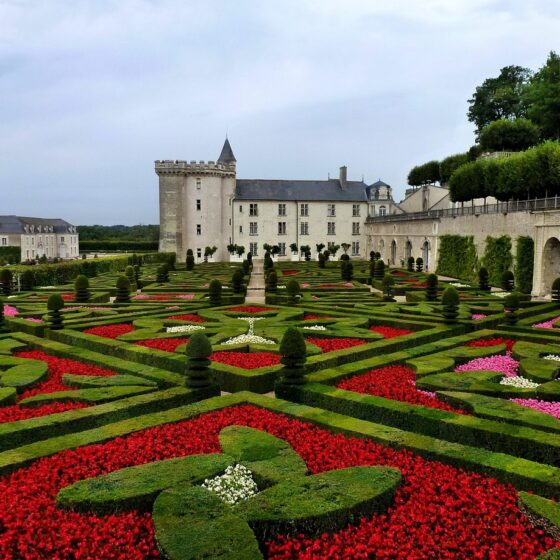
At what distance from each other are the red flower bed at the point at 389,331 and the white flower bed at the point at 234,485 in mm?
9510

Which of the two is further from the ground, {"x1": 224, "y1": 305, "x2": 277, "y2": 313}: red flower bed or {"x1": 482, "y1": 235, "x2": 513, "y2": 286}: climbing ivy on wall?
{"x1": 482, "y1": 235, "x2": 513, "y2": 286}: climbing ivy on wall

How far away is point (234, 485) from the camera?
6.73 meters

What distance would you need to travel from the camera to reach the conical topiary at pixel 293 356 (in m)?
10.6

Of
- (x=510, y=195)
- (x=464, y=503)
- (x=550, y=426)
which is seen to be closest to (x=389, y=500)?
(x=464, y=503)

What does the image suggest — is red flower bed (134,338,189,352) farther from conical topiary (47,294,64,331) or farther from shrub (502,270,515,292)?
shrub (502,270,515,292)

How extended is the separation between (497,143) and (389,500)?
50.0 meters

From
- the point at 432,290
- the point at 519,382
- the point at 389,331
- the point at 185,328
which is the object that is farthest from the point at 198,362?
the point at 432,290

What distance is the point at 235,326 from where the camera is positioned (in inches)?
654

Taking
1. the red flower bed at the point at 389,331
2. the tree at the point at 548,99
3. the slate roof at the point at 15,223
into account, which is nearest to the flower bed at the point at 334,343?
the red flower bed at the point at 389,331

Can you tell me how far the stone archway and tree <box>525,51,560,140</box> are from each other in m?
26.7

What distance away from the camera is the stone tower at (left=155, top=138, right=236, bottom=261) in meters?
62.0

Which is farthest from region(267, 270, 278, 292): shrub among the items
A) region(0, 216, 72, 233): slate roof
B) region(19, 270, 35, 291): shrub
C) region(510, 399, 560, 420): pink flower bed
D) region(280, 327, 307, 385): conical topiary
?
region(0, 216, 72, 233): slate roof

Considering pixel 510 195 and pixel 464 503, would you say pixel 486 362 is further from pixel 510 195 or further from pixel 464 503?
pixel 510 195

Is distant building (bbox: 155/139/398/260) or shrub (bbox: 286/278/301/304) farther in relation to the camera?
distant building (bbox: 155/139/398/260)
